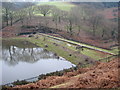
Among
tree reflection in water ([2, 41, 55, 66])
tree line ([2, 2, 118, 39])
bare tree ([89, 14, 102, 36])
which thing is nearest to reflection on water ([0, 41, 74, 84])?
tree reflection in water ([2, 41, 55, 66])

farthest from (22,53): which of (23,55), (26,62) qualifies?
(26,62)

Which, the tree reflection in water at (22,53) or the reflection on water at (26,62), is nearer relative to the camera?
the reflection on water at (26,62)

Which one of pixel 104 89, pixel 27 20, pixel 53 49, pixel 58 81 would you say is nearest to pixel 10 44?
pixel 53 49

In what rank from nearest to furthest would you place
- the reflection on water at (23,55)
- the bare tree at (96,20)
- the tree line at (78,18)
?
the reflection on water at (23,55)
the tree line at (78,18)
the bare tree at (96,20)

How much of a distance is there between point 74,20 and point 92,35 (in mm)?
5949

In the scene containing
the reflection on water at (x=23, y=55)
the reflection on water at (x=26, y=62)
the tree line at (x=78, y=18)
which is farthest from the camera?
the tree line at (x=78, y=18)

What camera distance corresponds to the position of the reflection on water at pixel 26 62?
18.3 m

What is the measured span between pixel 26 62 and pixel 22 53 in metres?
3.92

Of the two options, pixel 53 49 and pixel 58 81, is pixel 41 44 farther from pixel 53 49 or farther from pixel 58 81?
pixel 58 81

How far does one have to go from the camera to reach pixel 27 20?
45.6 metres

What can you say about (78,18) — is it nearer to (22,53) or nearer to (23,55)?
(22,53)

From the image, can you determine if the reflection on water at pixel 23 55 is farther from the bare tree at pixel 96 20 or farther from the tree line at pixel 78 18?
the bare tree at pixel 96 20

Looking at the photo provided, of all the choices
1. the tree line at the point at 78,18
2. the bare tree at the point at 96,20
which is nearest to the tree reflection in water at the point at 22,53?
the tree line at the point at 78,18

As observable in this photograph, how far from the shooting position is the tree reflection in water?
22.9 meters
